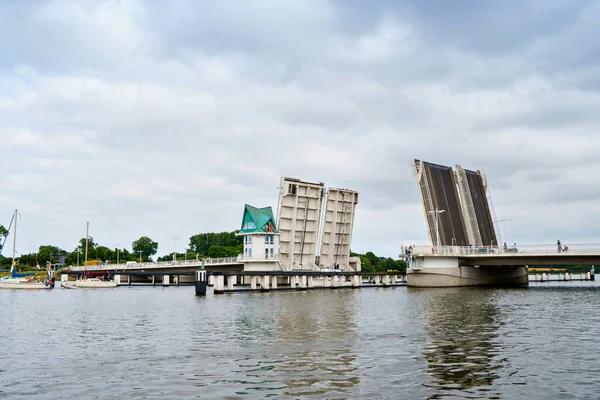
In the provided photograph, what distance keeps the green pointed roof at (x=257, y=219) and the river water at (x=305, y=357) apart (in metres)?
41.2

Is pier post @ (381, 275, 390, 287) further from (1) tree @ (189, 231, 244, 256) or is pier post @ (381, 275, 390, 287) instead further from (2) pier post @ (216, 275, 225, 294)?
(1) tree @ (189, 231, 244, 256)

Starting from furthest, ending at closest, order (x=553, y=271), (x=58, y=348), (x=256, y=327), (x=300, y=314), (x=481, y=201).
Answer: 1. (x=553, y=271)
2. (x=481, y=201)
3. (x=300, y=314)
4. (x=256, y=327)
5. (x=58, y=348)

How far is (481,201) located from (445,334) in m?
50.6

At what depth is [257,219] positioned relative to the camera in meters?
70.5

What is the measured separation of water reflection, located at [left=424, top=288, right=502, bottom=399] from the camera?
1232cm

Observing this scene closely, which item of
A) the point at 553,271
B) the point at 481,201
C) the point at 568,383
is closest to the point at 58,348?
the point at 568,383

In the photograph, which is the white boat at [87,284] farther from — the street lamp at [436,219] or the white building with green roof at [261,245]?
the street lamp at [436,219]

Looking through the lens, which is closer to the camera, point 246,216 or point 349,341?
point 349,341

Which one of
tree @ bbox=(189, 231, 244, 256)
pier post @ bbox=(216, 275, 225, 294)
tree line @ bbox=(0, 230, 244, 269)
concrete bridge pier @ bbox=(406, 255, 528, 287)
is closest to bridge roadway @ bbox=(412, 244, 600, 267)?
concrete bridge pier @ bbox=(406, 255, 528, 287)

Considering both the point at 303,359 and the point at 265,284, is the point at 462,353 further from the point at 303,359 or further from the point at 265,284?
the point at 265,284

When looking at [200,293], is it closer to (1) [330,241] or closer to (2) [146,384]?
(1) [330,241]

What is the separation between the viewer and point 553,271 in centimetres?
16450

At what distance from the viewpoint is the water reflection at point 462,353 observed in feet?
40.4

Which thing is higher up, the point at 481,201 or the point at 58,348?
the point at 481,201
